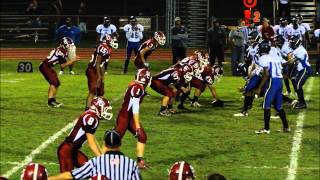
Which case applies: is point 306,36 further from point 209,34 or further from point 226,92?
point 226,92

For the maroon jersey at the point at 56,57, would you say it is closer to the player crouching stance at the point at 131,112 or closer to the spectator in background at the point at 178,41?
the player crouching stance at the point at 131,112

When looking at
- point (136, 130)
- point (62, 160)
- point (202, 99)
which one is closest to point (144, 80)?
point (136, 130)

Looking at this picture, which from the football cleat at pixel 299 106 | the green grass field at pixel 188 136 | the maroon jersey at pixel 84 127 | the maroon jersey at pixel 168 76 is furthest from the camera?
the football cleat at pixel 299 106

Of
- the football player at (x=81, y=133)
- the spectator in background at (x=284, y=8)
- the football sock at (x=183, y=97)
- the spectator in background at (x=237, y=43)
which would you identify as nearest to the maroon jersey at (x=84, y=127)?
the football player at (x=81, y=133)

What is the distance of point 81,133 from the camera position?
9.25 metres

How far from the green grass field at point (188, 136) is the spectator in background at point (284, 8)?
10.3m

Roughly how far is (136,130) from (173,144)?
2592 millimetres

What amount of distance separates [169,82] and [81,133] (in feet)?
23.7

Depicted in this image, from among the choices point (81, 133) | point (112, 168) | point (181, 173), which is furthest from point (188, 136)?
point (181, 173)

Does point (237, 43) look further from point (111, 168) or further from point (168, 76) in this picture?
point (111, 168)

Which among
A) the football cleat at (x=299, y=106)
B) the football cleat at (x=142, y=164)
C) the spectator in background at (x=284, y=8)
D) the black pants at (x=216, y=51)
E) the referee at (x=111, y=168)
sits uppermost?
the spectator in background at (x=284, y=8)

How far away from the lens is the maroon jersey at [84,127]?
8977 mm

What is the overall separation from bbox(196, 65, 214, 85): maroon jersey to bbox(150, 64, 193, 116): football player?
667mm

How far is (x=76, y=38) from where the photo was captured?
29.2m
